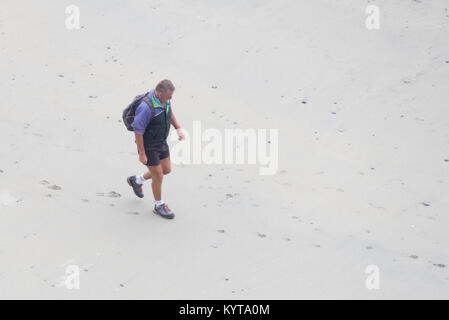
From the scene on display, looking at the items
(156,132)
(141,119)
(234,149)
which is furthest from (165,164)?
(234,149)

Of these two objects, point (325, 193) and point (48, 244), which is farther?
point (325, 193)

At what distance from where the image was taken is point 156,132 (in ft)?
17.6

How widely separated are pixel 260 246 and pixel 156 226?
3.30ft

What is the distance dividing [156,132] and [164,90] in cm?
43

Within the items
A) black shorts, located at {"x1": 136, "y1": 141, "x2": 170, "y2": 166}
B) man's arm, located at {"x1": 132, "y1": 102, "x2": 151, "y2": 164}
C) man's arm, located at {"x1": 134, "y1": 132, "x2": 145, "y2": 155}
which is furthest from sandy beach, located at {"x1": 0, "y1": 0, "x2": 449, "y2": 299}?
man's arm, located at {"x1": 132, "y1": 102, "x2": 151, "y2": 164}

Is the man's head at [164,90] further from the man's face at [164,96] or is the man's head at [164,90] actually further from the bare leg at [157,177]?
the bare leg at [157,177]

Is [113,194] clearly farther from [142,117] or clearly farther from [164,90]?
[164,90]

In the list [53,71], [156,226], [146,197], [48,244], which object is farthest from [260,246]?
[53,71]

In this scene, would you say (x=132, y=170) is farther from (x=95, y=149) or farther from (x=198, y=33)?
(x=198, y=33)

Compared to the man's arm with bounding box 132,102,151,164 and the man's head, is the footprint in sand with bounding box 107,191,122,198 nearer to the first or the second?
the man's arm with bounding box 132,102,151,164

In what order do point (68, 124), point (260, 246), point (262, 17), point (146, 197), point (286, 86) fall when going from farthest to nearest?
point (262, 17) → point (286, 86) → point (68, 124) → point (146, 197) → point (260, 246)

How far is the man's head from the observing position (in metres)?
5.13

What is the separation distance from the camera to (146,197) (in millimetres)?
6195

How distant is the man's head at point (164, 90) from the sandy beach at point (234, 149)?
1.27m
